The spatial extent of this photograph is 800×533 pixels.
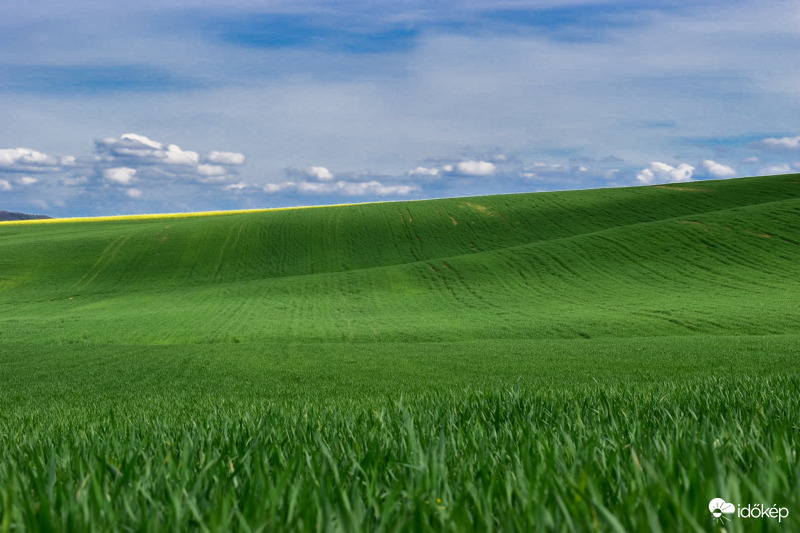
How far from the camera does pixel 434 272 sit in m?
51.1

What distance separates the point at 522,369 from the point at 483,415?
54.6 feet

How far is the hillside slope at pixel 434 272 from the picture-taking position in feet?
108

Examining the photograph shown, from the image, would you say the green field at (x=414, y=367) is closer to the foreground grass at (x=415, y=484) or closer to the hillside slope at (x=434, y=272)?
the foreground grass at (x=415, y=484)

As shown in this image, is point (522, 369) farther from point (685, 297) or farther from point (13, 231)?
point (13, 231)

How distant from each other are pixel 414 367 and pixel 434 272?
101 feet

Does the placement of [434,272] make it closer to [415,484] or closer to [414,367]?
[414,367]

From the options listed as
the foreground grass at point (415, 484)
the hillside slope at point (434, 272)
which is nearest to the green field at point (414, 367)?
the foreground grass at point (415, 484)

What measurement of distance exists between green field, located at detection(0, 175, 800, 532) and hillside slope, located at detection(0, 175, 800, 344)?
324 mm

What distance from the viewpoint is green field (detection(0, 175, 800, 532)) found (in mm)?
1326

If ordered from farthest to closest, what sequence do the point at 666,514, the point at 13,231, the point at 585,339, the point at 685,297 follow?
the point at 13,231 < the point at 685,297 < the point at 585,339 < the point at 666,514

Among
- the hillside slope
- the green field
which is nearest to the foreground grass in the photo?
the green field

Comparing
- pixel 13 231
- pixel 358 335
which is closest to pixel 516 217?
pixel 358 335

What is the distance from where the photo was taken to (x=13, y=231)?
284 ft

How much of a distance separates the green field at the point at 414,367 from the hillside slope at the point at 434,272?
0.32 metres
